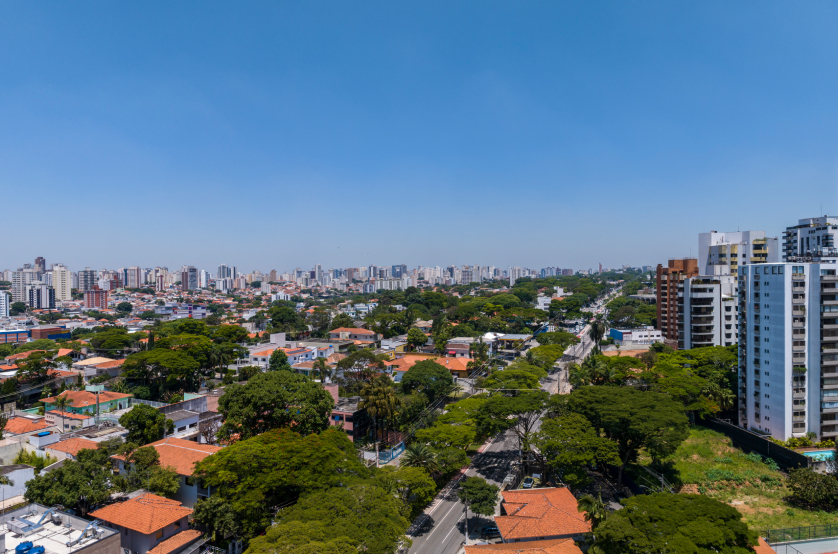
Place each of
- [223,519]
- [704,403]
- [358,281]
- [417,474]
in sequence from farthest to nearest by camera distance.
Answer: [358,281]
[704,403]
[417,474]
[223,519]

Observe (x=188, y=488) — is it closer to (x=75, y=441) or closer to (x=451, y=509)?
(x=75, y=441)

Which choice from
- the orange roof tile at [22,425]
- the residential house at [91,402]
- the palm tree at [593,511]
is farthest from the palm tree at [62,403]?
the palm tree at [593,511]

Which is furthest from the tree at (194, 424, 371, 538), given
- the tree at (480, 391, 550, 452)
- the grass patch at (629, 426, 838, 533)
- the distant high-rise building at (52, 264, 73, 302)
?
the distant high-rise building at (52, 264, 73, 302)

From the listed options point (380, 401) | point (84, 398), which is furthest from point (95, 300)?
point (380, 401)

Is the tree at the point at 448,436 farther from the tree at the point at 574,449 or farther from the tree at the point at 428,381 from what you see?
the tree at the point at 428,381

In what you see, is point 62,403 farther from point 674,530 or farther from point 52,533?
point 674,530

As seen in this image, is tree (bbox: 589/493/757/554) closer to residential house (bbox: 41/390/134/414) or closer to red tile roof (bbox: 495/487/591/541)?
red tile roof (bbox: 495/487/591/541)

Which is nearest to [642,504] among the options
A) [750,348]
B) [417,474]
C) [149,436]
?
[417,474]

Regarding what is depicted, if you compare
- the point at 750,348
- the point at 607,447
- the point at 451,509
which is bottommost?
the point at 451,509
